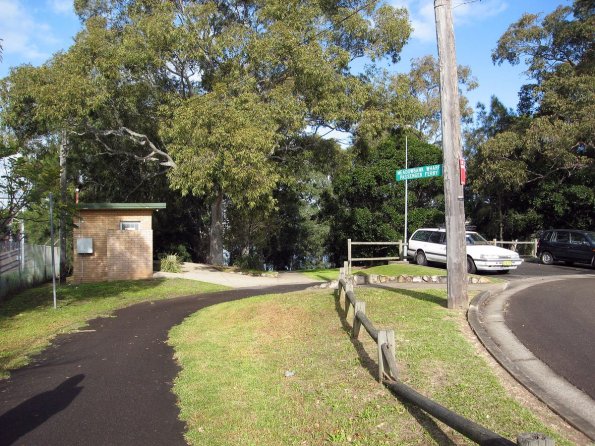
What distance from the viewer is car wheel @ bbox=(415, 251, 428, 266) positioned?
21014 mm

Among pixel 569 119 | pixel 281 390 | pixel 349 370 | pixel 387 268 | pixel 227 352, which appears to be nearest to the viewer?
pixel 281 390

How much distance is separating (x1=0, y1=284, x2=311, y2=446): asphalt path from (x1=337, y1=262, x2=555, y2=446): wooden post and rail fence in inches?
87.5

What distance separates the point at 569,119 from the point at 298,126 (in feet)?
52.3

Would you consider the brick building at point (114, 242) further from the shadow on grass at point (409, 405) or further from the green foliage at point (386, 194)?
the green foliage at point (386, 194)

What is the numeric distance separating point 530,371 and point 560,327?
2704mm

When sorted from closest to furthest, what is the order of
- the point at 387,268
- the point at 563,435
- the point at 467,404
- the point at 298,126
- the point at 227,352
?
the point at 563,435
the point at 467,404
the point at 227,352
the point at 387,268
the point at 298,126

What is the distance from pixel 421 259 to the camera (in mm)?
21203

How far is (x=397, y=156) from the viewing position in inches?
1252

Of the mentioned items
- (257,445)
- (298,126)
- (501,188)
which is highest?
(298,126)


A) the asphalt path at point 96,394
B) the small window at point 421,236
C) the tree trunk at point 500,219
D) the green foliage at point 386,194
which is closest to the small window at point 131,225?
the asphalt path at point 96,394

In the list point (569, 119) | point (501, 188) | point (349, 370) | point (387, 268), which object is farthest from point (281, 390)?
point (501, 188)

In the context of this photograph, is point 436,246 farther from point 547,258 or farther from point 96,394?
point 96,394

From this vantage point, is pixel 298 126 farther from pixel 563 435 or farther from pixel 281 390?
Answer: pixel 563 435

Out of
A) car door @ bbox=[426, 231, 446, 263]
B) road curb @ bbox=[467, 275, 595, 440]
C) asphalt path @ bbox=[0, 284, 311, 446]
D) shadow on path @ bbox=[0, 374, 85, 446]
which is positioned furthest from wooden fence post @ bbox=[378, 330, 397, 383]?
car door @ bbox=[426, 231, 446, 263]
